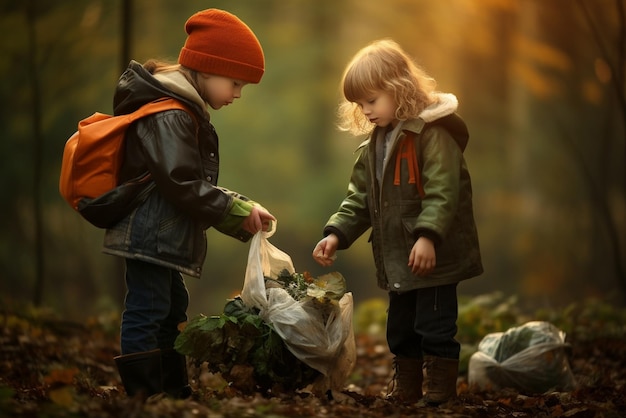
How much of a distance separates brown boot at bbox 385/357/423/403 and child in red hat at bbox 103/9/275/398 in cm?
110

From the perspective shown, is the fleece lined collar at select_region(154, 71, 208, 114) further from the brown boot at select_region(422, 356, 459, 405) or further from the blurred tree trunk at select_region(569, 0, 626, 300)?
the blurred tree trunk at select_region(569, 0, 626, 300)

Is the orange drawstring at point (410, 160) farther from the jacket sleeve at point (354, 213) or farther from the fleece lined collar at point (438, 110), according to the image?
the jacket sleeve at point (354, 213)

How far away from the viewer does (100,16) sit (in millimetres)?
12586

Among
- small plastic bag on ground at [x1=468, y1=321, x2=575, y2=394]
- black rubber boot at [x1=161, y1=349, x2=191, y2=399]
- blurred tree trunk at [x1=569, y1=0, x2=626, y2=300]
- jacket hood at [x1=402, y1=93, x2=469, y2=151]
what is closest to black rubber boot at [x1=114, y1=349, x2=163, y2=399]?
black rubber boot at [x1=161, y1=349, x2=191, y2=399]

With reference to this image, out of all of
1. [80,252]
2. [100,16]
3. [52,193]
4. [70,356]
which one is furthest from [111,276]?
[70,356]

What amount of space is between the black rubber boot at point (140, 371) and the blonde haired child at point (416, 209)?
3.53 ft

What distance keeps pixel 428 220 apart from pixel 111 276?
10.7 m

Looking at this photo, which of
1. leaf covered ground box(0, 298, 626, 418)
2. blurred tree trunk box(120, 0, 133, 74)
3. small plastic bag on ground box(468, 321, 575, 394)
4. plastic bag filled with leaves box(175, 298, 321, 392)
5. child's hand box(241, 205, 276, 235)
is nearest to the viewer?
leaf covered ground box(0, 298, 626, 418)

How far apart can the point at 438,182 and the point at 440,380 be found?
104 cm

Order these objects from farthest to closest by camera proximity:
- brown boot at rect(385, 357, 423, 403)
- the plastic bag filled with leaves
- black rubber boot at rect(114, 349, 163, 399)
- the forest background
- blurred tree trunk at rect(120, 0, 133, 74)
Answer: the forest background < blurred tree trunk at rect(120, 0, 133, 74) < brown boot at rect(385, 357, 423, 403) < the plastic bag filled with leaves < black rubber boot at rect(114, 349, 163, 399)

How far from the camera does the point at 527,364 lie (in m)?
4.69

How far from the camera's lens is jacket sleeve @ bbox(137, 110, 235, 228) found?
3.58 m

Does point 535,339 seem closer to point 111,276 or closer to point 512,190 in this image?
point 111,276

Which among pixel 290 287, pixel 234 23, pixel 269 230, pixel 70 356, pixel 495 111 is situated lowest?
pixel 70 356
